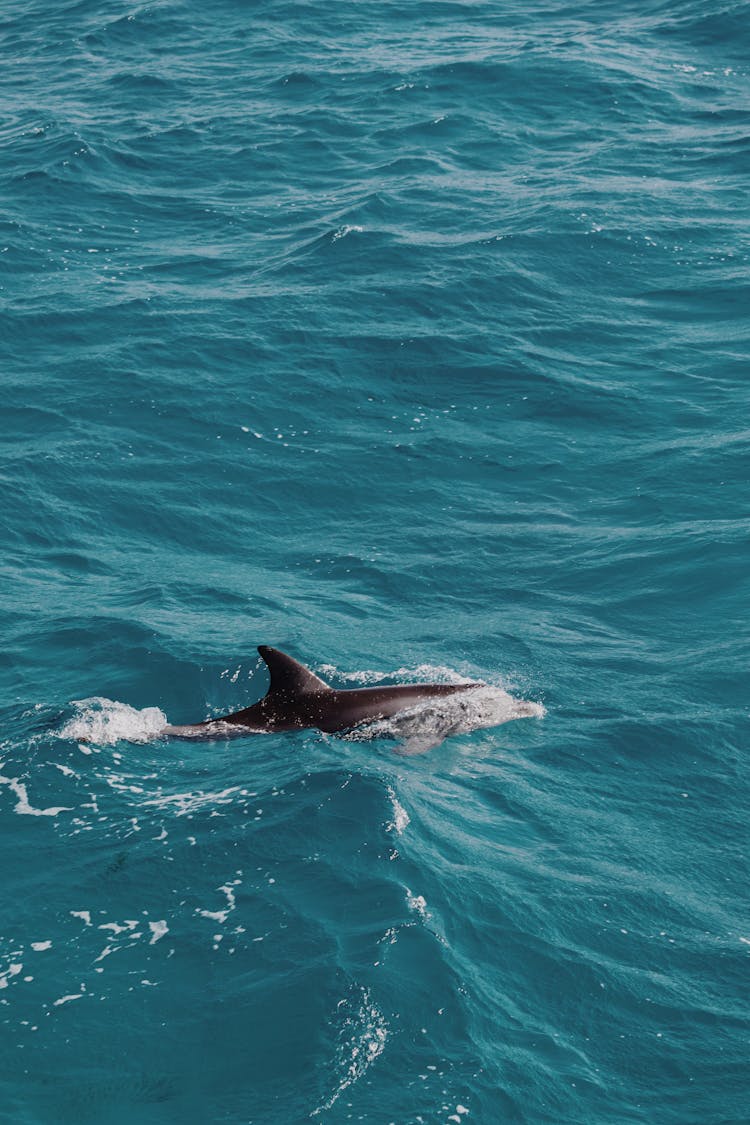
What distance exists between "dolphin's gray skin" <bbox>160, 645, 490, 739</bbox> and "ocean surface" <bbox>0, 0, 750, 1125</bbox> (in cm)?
33

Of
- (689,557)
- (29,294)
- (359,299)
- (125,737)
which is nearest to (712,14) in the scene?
(359,299)

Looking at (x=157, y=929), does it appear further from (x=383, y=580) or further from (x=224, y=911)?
(x=383, y=580)

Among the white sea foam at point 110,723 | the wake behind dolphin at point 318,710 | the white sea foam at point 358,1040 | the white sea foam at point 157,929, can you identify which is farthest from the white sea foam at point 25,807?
the white sea foam at point 358,1040

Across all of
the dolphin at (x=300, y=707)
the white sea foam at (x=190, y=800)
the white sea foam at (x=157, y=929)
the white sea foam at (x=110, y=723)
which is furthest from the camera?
the dolphin at (x=300, y=707)

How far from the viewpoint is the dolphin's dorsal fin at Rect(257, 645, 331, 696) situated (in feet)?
62.6

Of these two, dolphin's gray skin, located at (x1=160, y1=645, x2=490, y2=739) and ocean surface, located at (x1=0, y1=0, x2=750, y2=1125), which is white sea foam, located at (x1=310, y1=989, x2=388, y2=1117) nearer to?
ocean surface, located at (x1=0, y1=0, x2=750, y2=1125)

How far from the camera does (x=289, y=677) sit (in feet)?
63.3

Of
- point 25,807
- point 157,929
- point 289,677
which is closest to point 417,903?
point 157,929

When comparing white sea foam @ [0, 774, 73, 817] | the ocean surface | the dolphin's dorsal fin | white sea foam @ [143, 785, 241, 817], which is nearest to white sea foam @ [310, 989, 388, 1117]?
the ocean surface

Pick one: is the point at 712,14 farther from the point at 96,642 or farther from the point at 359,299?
the point at 96,642

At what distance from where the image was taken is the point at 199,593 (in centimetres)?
2359

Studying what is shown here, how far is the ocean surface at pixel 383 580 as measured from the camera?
13859mm

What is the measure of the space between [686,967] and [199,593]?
11.4 m

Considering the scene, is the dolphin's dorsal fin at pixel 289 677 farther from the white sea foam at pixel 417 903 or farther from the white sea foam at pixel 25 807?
the white sea foam at pixel 417 903
